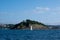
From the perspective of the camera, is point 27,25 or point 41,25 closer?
point 27,25

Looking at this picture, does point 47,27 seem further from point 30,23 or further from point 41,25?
point 30,23

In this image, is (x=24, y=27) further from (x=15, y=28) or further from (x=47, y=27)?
(x=47, y=27)

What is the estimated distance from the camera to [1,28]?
172375 millimetres

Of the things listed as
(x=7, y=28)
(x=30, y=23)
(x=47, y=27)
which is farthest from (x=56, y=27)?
(x=7, y=28)

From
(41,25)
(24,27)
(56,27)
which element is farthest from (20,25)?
(56,27)

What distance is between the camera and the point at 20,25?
6033 inches

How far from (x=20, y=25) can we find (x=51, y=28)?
2567 centimetres

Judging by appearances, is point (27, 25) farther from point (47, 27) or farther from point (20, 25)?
point (47, 27)

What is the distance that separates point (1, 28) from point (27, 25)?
31789 millimetres

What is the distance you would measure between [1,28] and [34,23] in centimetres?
2933

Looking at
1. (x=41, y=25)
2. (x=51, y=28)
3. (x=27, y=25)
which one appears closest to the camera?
(x=27, y=25)

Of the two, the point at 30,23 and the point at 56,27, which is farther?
the point at 56,27

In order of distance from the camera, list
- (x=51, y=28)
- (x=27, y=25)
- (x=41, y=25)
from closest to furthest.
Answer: (x=27, y=25)
(x=41, y=25)
(x=51, y=28)

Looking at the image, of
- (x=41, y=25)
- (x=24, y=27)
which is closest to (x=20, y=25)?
(x=24, y=27)
